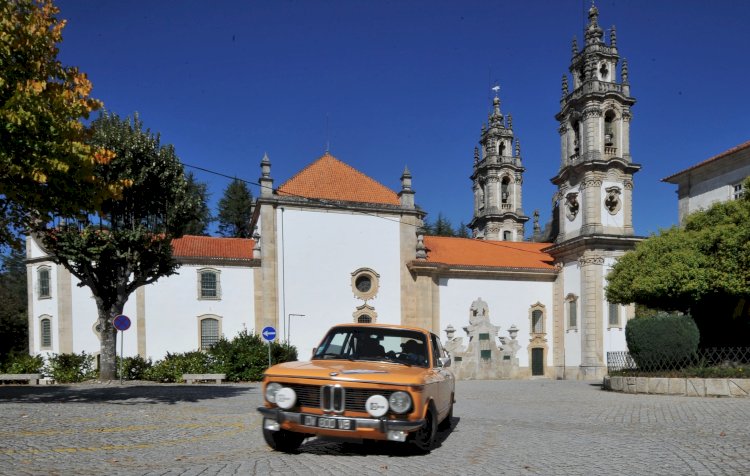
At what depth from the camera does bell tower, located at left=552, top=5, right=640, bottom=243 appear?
32.7 meters

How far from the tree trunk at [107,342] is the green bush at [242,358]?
13.7 ft

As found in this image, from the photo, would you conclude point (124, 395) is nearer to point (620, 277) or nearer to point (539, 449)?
point (539, 449)

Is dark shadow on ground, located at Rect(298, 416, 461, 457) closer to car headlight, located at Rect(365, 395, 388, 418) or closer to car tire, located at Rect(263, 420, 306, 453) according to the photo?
car tire, located at Rect(263, 420, 306, 453)

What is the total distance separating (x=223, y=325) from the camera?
29141mm

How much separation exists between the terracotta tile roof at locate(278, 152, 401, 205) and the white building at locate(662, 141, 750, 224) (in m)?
16.8

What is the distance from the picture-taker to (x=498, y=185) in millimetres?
54250

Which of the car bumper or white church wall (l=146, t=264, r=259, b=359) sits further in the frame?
white church wall (l=146, t=264, r=259, b=359)

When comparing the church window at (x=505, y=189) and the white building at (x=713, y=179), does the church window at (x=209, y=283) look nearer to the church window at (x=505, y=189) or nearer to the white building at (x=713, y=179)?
the white building at (x=713, y=179)

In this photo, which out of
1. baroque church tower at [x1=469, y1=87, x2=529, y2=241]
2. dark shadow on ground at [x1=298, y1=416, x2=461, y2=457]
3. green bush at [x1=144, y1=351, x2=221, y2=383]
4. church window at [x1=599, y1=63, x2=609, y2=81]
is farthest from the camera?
baroque church tower at [x1=469, y1=87, x2=529, y2=241]

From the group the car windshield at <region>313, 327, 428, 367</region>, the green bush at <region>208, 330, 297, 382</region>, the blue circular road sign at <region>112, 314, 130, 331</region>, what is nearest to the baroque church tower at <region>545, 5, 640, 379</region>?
the green bush at <region>208, 330, 297, 382</region>

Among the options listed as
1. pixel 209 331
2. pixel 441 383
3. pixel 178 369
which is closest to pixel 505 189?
pixel 209 331

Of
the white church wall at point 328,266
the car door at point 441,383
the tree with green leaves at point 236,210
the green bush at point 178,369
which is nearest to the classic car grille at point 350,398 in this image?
the car door at point 441,383

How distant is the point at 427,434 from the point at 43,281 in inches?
1133

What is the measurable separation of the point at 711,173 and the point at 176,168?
28.6m
